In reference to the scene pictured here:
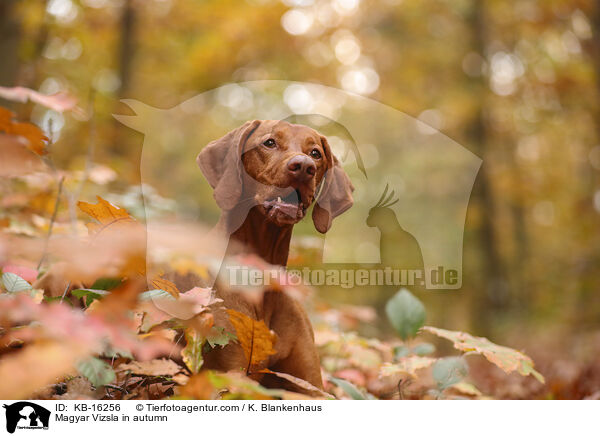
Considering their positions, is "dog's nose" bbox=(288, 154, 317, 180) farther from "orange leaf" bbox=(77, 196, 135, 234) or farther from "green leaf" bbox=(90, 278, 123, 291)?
"green leaf" bbox=(90, 278, 123, 291)

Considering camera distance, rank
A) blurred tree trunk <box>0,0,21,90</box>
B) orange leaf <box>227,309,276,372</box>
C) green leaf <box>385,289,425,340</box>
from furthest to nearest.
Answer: blurred tree trunk <box>0,0,21,90</box> → green leaf <box>385,289,425,340</box> → orange leaf <box>227,309,276,372</box>

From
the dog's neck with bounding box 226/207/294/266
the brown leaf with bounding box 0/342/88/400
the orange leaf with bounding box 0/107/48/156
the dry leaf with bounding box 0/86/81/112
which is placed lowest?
the brown leaf with bounding box 0/342/88/400

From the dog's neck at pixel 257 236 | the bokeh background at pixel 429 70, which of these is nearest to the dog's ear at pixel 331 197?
the dog's neck at pixel 257 236

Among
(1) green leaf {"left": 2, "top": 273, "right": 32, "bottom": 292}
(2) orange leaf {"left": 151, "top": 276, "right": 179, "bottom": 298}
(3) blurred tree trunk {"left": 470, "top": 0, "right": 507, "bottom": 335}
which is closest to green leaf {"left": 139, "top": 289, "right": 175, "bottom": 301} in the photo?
(2) orange leaf {"left": 151, "top": 276, "right": 179, "bottom": 298}

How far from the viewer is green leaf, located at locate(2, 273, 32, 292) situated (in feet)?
5.65

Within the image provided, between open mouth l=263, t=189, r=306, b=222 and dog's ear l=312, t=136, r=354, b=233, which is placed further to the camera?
dog's ear l=312, t=136, r=354, b=233

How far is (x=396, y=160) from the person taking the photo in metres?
10.9

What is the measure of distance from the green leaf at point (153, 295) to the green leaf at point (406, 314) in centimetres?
144

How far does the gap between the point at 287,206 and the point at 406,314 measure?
1.08 meters

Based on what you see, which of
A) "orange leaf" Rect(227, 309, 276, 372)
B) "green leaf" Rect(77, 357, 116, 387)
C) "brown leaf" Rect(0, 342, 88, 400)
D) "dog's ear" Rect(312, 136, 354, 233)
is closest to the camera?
"brown leaf" Rect(0, 342, 88, 400)
